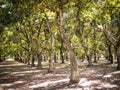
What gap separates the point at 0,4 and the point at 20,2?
3776 mm

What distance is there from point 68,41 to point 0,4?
23.9ft

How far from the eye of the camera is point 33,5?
21.2 metres

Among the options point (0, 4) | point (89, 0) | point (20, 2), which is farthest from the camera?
point (0, 4)

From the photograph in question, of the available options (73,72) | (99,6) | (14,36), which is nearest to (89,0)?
(99,6)

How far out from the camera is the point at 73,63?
21.0m

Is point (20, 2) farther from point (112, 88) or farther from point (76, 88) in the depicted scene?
point (112, 88)

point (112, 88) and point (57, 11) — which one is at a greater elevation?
point (57, 11)

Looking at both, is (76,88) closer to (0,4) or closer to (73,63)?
(73,63)

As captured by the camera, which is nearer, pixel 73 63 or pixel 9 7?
pixel 73 63

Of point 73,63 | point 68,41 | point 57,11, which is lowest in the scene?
point 73,63

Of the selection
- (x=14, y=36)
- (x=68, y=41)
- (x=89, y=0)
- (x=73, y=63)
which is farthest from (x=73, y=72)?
(x=14, y=36)

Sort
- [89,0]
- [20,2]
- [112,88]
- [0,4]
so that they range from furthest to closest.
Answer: [0,4], [89,0], [20,2], [112,88]

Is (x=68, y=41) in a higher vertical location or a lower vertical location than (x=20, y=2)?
lower

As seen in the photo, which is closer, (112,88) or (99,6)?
(112,88)
